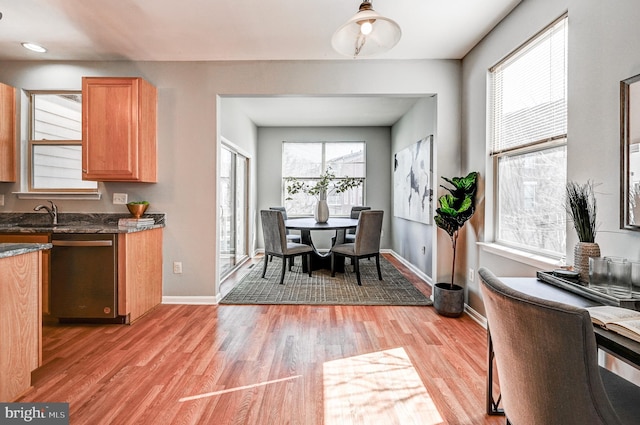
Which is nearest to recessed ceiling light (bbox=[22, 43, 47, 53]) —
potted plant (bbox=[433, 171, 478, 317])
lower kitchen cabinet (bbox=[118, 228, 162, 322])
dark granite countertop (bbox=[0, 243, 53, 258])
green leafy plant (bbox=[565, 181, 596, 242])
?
lower kitchen cabinet (bbox=[118, 228, 162, 322])

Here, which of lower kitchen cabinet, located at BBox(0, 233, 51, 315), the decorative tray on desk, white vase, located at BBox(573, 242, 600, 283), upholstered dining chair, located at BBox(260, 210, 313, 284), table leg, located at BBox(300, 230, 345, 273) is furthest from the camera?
table leg, located at BBox(300, 230, 345, 273)

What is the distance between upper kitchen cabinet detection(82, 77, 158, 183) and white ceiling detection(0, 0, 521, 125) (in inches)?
16.3

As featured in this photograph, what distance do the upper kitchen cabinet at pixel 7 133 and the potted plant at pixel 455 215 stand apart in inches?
172

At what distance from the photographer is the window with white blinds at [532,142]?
217 cm

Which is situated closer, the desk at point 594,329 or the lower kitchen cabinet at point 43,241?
the desk at point 594,329

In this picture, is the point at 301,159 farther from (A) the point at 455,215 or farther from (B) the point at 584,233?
(B) the point at 584,233

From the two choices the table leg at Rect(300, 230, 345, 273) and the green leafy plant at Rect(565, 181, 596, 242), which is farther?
the table leg at Rect(300, 230, 345, 273)

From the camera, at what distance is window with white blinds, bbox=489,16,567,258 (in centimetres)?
217

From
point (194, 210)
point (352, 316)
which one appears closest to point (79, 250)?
point (194, 210)

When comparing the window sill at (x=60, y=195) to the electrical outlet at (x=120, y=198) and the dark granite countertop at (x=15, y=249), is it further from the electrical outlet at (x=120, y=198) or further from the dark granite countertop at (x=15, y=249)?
the dark granite countertop at (x=15, y=249)

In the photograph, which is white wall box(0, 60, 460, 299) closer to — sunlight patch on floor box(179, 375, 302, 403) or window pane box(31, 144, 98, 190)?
window pane box(31, 144, 98, 190)

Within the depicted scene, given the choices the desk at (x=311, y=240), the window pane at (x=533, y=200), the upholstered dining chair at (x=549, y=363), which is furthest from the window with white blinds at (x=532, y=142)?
the desk at (x=311, y=240)

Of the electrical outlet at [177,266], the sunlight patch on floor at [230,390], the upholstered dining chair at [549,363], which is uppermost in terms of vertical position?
the upholstered dining chair at [549,363]

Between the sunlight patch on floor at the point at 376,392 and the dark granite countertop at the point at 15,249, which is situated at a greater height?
the dark granite countertop at the point at 15,249
